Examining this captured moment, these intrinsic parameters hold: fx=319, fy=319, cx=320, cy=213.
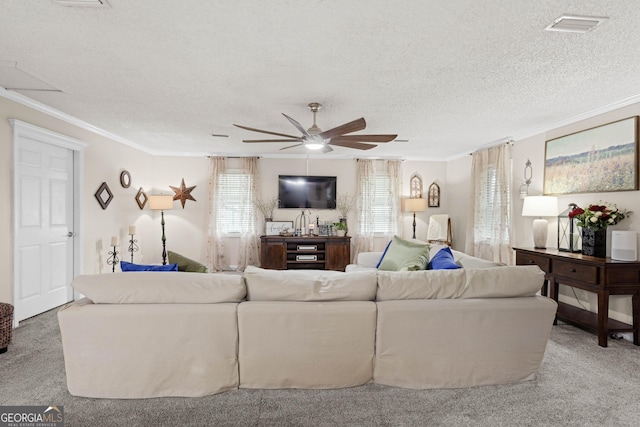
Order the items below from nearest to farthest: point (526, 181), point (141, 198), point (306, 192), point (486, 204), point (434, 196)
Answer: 1. point (526, 181)
2. point (486, 204)
3. point (141, 198)
4. point (306, 192)
5. point (434, 196)

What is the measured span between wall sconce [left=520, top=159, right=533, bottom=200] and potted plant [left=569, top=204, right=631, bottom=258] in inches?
50.2

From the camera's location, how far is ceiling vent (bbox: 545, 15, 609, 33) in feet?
6.29

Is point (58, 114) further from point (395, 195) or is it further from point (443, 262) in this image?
point (395, 195)

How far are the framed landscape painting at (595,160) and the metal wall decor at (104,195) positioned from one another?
20.7 feet

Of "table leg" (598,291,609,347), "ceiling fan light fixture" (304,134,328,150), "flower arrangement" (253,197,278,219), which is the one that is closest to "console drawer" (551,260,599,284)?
"table leg" (598,291,609,347)

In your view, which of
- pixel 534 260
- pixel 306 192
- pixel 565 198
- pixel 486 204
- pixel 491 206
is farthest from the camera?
pixel 306 192

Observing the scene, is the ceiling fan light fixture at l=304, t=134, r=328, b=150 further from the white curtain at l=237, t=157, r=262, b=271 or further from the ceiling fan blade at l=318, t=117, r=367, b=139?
the white curtain at l=237, t=157, r=262, b=271

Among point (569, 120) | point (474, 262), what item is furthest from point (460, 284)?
point (569, 120)

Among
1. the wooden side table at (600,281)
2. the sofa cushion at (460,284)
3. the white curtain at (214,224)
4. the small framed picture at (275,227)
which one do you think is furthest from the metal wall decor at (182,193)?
the wooden side table at (600,281)

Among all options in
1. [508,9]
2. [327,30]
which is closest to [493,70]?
[508,9]

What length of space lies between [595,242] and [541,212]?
2.52 ft

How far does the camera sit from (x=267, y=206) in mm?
6609

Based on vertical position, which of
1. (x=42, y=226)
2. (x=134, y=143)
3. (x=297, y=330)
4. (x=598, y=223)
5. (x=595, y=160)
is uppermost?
(x=134, y=143)

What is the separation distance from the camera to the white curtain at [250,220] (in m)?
6.45
